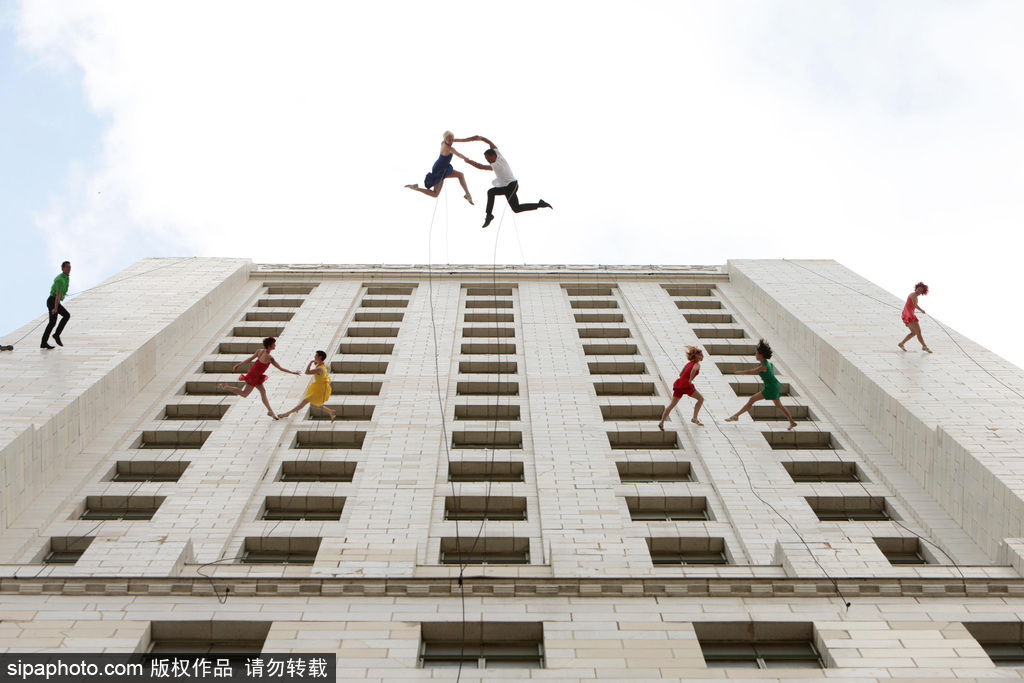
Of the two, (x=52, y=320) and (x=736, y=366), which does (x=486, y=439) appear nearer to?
(x=736, y=366)

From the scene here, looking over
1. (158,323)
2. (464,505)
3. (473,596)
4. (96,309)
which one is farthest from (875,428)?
(96,309)

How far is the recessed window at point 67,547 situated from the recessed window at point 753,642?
11.6m

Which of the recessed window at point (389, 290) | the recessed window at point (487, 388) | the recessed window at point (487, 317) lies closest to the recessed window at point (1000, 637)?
the recessed window at point (487, 388)

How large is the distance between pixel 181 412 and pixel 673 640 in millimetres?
14589

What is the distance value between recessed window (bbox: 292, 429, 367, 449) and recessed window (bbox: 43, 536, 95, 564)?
5226 millimetres

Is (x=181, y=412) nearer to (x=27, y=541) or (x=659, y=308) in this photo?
(x=27, y=541)

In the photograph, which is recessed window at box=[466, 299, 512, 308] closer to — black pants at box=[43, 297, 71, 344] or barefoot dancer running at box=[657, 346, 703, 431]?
barefoot dancer running at box=[657, 346, 703, 431]

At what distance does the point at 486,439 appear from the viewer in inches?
821

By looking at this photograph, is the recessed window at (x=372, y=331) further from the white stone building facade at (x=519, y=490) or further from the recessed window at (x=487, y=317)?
the recessed window at (x=487, y=317)

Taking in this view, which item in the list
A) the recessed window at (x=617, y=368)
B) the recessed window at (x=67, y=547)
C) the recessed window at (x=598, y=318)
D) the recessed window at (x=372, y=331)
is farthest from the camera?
the recessed window at (x=598, y=318)

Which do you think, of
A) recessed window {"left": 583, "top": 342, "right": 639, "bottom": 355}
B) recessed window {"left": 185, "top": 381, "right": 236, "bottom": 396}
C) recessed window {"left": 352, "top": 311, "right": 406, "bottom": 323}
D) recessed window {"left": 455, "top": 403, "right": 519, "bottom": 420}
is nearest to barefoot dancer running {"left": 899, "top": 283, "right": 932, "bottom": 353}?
recessed window {"left": 583, "top": 342, "right": 639, "bottom": 355}

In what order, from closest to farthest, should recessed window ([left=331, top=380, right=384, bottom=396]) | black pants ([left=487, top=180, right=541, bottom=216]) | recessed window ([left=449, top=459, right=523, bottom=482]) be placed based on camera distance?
1. recessed window ([left=449, top=459, right=523, bottom=482])
2. black pants ([left=487, top=180, right=541, bottom=216])
3. recessed window ([left=331, top=380, right=384, bottom=396])

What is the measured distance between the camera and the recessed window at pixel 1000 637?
44.2ft

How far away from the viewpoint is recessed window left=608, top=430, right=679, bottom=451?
20.8m
